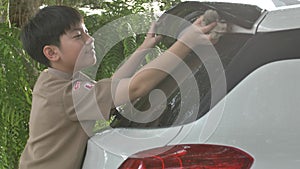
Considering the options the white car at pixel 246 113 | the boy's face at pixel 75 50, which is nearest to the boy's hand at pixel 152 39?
the boy's face at pixel 75 50

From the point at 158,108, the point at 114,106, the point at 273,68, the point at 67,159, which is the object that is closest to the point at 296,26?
the point at 273,68

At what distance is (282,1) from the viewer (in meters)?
2.21

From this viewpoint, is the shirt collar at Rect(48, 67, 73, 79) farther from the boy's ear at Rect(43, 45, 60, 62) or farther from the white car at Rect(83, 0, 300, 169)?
the white car at Rect(83, 0, 300, 169)

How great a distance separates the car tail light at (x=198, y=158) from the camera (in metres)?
1.97

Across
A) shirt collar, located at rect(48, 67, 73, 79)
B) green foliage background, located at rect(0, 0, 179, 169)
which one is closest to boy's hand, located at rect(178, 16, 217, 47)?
shirt collar, located at rect(48, 67, 73, 79)

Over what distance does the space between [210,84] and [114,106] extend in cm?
48

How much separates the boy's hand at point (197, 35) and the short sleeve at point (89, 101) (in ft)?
1.24

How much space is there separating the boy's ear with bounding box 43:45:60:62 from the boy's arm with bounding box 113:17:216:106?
1.46ft

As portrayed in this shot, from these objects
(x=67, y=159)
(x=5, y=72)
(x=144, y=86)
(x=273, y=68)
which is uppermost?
(x=273, y=68)

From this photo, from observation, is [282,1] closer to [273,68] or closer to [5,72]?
[273,68]

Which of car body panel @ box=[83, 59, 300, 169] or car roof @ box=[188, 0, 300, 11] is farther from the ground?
car roof @ box=[188, 0, 300, 11]

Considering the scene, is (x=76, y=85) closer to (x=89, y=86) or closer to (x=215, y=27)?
(x=89, y=86)

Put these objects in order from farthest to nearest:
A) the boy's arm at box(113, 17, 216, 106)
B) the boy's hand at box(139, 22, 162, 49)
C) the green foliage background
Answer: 1. the green foliage background
2. the boy's hand at box(139, 22, 162, 49)
3. the boy's arm at box(113, 17, 216, 106)

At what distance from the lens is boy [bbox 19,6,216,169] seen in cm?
229
